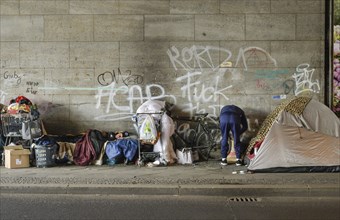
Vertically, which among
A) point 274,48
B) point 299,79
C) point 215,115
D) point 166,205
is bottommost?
point 166,205

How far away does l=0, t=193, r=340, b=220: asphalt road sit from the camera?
21.5 ft

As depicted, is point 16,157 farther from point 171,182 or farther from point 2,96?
point 171,182

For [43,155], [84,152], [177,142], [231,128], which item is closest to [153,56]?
[177,142]

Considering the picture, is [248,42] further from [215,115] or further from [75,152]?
[75,152]

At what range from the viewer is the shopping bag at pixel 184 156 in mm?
10305

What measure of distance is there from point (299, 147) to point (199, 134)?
267 cm

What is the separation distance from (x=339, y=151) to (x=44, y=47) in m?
7.29

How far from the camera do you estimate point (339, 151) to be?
9.03m

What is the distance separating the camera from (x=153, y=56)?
10961 millimetres

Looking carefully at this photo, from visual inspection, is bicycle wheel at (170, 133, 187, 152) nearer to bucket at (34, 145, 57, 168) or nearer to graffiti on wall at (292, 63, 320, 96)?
bucket at (34, 145, 57, 168)

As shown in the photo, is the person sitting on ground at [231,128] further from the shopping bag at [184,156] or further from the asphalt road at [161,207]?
the asphalt road at [161,207]

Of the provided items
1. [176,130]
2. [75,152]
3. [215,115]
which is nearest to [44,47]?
→ [75,152]

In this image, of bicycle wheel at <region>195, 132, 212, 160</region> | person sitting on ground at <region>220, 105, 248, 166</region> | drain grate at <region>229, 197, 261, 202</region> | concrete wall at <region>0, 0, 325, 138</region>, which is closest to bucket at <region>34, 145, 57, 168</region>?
concrete wall at <region>0, 0, 325, 138</region>

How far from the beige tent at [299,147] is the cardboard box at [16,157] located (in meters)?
4.92
